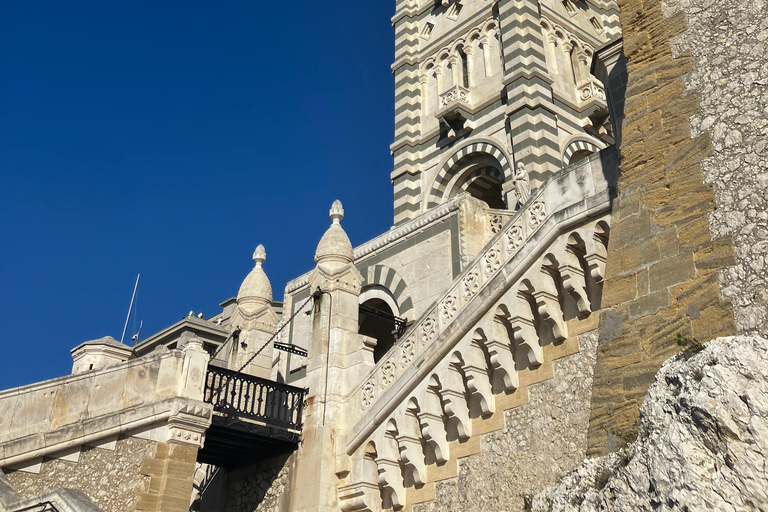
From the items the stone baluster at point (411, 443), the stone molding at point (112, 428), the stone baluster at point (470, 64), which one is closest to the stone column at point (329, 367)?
the stone baluster at point (411, 443)

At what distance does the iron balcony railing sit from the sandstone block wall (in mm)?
6491

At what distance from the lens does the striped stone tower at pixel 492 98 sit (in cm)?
2258

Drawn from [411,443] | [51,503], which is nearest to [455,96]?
[411,443]

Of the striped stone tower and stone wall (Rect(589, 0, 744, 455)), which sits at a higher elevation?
the striped stone tower

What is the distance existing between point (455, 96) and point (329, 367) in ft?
42.5

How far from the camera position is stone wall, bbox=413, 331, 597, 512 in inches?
415

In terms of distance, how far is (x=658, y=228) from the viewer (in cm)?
919

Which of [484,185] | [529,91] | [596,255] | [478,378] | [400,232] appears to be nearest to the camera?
[596,255]

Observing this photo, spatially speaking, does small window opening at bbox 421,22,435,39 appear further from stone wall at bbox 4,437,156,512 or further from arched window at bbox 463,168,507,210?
stone wall at bbox 4,437,156,512

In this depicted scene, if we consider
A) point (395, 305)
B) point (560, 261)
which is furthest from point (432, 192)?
point (560, 261)

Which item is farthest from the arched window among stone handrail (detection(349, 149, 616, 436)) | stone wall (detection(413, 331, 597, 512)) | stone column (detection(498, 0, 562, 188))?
stone wall (detection(413, 331, 597, 512))

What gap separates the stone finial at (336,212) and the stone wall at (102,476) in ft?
19.8

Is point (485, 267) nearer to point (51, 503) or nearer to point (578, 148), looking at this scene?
point (51, 503)

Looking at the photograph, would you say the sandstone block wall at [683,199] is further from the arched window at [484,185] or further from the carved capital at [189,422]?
the arched window at [484,185]
